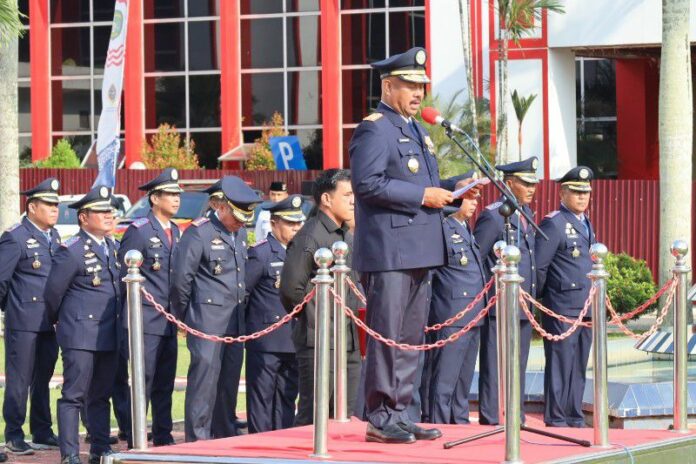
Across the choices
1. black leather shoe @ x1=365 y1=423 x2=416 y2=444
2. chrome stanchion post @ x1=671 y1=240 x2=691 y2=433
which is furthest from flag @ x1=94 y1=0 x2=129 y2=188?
black leather shoe @ x1=365 y1=423 x2=416 y2=444

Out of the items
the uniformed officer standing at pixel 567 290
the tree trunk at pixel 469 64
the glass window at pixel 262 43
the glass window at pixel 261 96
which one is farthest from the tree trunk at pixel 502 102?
the uniformed officer standing at pixel 567 290

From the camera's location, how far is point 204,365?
10742 millimetres

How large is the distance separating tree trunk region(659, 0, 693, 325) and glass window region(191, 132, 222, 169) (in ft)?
64.7

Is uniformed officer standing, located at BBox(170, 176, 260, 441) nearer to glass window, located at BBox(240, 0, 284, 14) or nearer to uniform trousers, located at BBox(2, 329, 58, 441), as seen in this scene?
uniform trousers, located at BBox(2, 329, 58, 441)

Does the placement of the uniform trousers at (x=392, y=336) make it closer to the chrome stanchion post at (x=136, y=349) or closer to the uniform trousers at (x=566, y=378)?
the chrome stanchion post at (x=136, y=349)

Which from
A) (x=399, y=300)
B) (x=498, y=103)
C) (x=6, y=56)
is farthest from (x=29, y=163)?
(x=399, y=300)

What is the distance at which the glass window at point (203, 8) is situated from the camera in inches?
1513

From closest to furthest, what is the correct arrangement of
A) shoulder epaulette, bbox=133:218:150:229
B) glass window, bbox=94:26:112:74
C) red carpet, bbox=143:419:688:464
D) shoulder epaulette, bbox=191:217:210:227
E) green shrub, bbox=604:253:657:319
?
1. red carpet, bbox=143:419:688:464
2. shoulder epaulette, bbox=191:217:210:227
3. shoulder epaulette, bbox=133:218:150:229
4. green shrub, bbox=604:253:657:319
5. glass window, bbox=94:26:112:74

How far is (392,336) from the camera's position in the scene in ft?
27.2

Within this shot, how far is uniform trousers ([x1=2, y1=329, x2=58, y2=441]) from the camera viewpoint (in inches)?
465

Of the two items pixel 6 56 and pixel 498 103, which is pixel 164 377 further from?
pixel 498 103

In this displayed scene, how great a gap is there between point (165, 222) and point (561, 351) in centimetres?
311

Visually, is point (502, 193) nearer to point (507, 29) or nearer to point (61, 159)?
point (507, 29)

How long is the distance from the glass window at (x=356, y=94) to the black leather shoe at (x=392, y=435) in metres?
28.5
